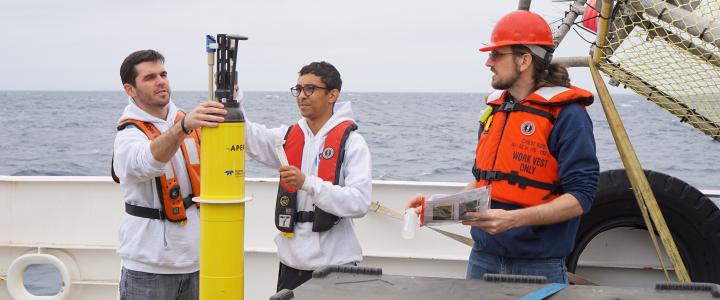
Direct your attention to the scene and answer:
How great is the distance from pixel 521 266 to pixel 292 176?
0.97 metres

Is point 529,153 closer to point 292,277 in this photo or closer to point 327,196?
point 327,196

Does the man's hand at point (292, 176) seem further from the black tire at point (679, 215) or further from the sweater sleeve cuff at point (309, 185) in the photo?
the black tire at point (679, 215)

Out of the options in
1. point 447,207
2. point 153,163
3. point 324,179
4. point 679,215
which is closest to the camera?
point 447,207

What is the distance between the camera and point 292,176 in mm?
3693

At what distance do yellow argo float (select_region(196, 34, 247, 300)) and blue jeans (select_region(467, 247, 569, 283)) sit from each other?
103 centimetres

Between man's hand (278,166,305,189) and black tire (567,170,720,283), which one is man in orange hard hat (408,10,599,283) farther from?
black tire (567,170,720,283)

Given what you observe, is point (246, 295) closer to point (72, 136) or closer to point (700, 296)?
point (700, 296)

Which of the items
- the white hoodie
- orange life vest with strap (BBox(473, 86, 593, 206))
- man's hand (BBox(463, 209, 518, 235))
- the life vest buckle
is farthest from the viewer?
the white hoodie

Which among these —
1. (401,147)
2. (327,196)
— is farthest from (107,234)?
(401,147)

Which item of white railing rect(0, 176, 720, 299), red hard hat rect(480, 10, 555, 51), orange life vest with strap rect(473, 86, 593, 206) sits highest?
red hard hat rect(480, 10, 555, 51)

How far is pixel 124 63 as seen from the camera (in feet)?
A: 14.3

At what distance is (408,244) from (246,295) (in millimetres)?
1102

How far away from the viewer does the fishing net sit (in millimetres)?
4422

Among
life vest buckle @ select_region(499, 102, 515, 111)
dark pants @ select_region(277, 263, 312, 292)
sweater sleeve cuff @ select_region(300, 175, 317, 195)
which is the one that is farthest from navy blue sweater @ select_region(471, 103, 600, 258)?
dark pants @ select_region(277, 263, 312, 292)
